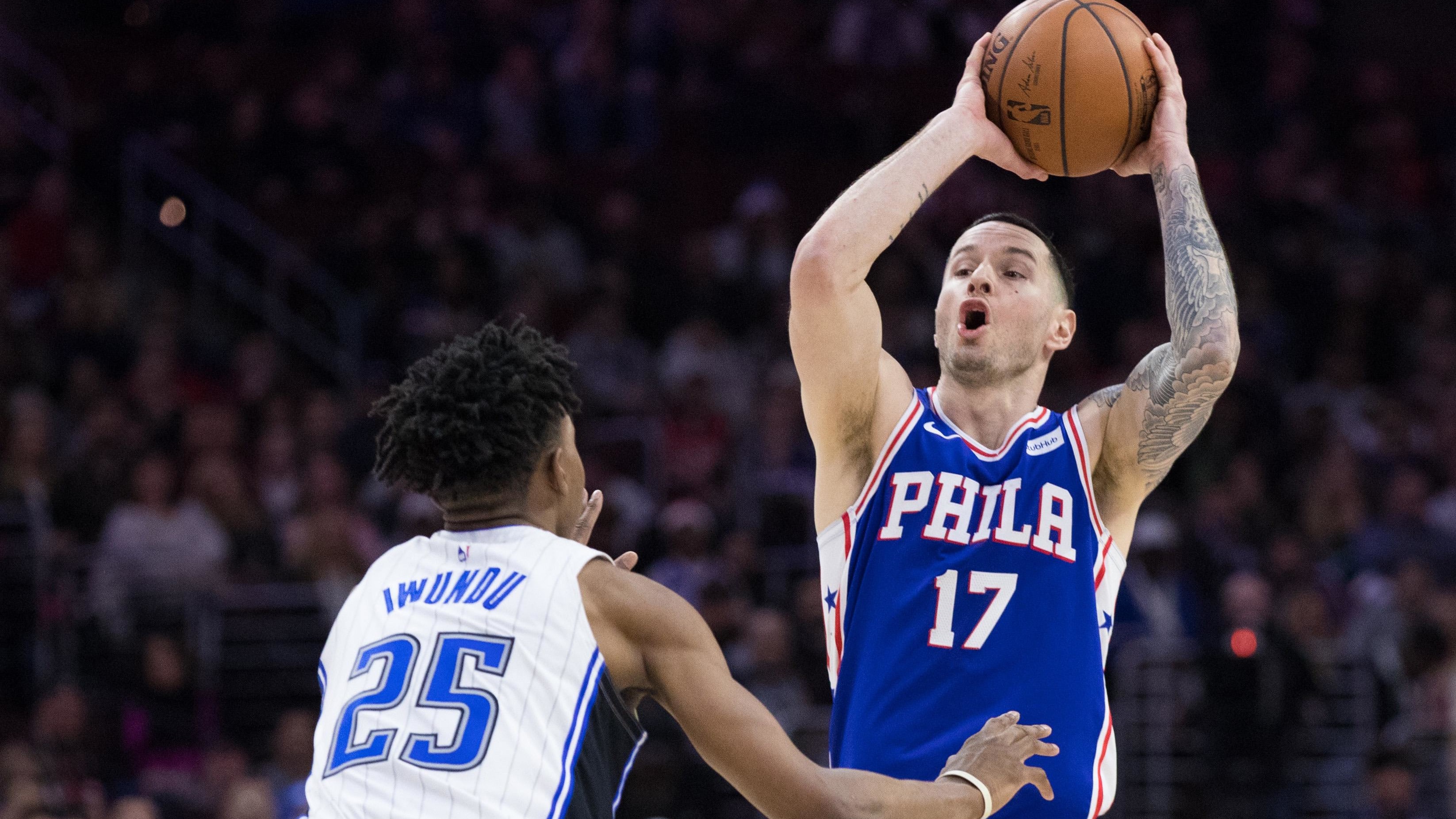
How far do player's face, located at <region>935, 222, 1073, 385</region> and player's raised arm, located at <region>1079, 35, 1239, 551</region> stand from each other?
238mm

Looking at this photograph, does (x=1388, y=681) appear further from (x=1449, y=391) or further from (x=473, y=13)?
(x=473, y=13)

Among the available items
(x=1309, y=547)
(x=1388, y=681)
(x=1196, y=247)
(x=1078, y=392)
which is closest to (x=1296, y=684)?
(x=1388, y=681)

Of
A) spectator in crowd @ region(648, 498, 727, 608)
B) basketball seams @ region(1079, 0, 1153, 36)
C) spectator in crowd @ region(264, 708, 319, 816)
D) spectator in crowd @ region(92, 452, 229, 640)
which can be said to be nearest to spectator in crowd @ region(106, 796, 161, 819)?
spectator in crowd @ region(264, 708, 319, 816)

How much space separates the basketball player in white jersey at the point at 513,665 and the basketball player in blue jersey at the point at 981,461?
0.46 meters

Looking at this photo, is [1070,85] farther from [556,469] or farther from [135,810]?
[135,810]

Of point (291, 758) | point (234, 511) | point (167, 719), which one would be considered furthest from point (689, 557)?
point (167, 719)

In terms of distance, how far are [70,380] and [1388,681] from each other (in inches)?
337

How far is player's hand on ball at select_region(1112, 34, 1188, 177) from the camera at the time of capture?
4.39 metres

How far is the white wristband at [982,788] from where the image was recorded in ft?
11.6

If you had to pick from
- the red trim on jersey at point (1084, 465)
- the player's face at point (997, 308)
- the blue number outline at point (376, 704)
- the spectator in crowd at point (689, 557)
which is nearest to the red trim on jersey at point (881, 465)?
the player's face at point (997, 308)

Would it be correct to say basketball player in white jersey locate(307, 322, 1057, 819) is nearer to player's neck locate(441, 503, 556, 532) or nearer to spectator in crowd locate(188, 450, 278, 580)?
player's neck locate(441, 503, 556, 532)

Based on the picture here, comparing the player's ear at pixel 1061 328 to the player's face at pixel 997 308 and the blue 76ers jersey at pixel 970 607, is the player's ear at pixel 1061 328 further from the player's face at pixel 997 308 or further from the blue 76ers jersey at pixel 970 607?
the blue 76ers jersey at pixel 970 607

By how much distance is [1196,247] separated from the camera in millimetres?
4246

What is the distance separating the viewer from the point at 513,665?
3207 millimetres
